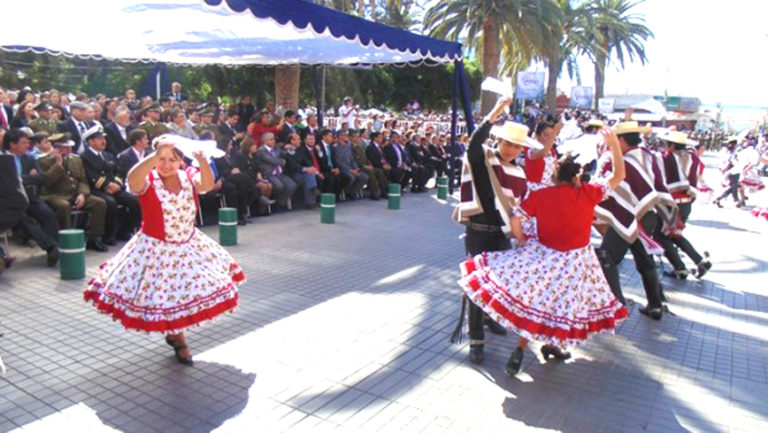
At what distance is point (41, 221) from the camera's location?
7.21 m

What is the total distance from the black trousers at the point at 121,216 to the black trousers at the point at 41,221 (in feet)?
2.46

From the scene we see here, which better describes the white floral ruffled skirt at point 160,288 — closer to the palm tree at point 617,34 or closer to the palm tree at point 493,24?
the palm tree at point 493,24

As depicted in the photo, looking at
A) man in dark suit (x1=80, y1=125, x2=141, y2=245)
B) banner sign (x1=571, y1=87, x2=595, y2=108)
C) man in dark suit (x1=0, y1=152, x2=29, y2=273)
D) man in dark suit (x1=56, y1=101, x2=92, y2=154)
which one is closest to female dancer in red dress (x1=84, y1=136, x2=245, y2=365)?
man in dark suit (x1=0, y1=152, x2=29, y2=273)

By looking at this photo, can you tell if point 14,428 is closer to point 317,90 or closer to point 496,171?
point 496,171

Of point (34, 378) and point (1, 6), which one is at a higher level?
point (1, 6)

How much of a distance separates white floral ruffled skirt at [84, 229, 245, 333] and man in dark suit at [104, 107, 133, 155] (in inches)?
213

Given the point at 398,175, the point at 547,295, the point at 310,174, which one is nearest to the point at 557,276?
the point at 547,295

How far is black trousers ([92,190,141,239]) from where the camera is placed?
794cm

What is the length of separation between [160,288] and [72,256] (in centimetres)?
285

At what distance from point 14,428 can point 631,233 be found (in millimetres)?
5253

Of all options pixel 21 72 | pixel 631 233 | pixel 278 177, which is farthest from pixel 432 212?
pixel 21 72

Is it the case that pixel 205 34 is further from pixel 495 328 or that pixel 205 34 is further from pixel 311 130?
pixel 495 328

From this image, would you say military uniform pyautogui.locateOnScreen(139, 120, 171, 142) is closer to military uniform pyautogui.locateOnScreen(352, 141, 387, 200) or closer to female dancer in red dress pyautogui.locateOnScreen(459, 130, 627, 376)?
military uniform pyautogui.locateOnScreen(352, 141, 387, 200)

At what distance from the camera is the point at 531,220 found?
14.9 feet
